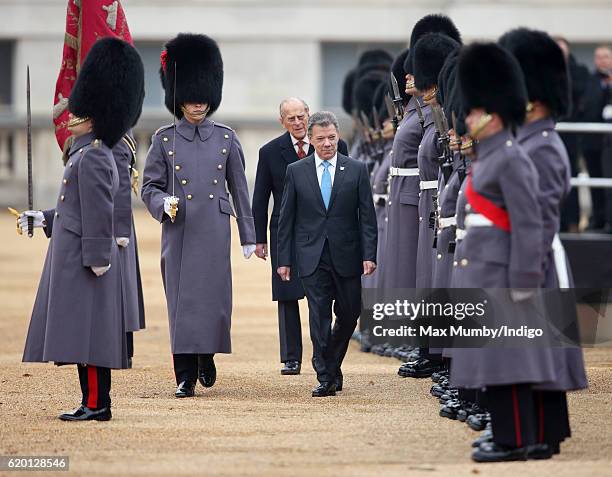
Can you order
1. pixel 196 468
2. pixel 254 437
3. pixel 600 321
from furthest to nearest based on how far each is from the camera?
1. pixel 600 321
2. pixel 254 437
3. pixel 196 468

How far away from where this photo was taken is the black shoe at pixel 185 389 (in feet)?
30.9

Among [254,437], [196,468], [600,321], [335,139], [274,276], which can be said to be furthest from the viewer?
[600,321]

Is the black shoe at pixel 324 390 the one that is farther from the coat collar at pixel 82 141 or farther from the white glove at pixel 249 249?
the coat collar at pixel 82 141

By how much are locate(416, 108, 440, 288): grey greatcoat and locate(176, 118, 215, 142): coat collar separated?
1.17 m

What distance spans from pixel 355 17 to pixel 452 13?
5.20 feet

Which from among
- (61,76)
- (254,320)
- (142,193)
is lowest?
(254,320)

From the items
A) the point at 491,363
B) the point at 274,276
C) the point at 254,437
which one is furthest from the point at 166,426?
the point at 274,276

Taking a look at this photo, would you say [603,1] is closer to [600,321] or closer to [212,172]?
[600,321]

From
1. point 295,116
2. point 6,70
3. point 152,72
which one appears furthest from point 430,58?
point 6,70

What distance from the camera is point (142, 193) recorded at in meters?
9.63

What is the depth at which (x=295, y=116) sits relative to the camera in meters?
10.5

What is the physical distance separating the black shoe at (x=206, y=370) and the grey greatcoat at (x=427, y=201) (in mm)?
1232

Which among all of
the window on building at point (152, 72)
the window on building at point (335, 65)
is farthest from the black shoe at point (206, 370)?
the window on building at point (335, 65)

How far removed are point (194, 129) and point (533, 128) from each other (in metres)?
2.75
